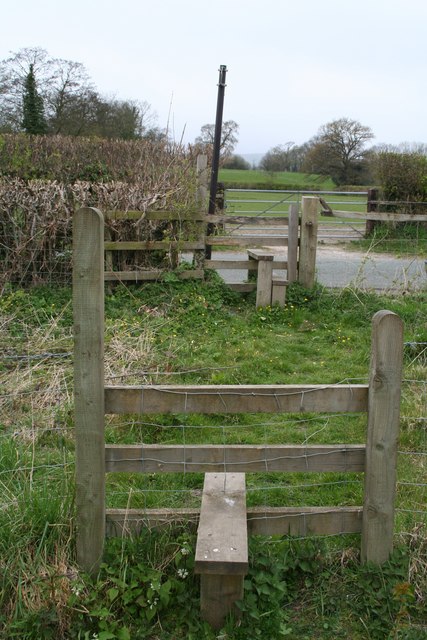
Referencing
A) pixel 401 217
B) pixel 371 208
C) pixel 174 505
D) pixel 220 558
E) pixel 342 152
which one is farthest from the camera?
pixel 342 152

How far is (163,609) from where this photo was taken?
126 inches

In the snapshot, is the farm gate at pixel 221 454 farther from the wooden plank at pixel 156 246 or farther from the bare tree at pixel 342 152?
the bare tree at pixel 342 152

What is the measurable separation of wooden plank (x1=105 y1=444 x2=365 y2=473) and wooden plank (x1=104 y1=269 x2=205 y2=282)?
6.54 metres

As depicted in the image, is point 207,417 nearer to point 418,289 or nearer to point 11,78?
point 418,289

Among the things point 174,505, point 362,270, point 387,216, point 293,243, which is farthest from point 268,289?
point 174,505

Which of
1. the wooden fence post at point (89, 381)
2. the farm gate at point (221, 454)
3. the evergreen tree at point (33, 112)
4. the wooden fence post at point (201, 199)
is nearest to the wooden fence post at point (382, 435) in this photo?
the farm gate at point (221, 454)

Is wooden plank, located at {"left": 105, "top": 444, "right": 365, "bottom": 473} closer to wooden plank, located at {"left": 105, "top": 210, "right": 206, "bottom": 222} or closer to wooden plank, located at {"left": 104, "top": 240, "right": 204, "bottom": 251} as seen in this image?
wooden plank, located at {"left": 104, "top": 240, "right": 204, "bottom": 251}

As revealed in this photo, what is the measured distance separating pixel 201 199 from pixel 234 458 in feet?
26.2

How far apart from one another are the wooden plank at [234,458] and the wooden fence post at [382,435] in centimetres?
13

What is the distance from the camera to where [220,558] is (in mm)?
2959

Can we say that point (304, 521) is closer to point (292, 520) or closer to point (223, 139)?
point (292, 520)

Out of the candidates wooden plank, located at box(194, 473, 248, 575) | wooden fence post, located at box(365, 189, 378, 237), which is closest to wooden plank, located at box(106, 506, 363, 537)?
wooden plank, located at box(194, 473, 248, 575)

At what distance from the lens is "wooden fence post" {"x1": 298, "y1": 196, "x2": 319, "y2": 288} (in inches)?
393

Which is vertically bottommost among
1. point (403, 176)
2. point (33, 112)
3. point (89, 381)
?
point (89, 381)
